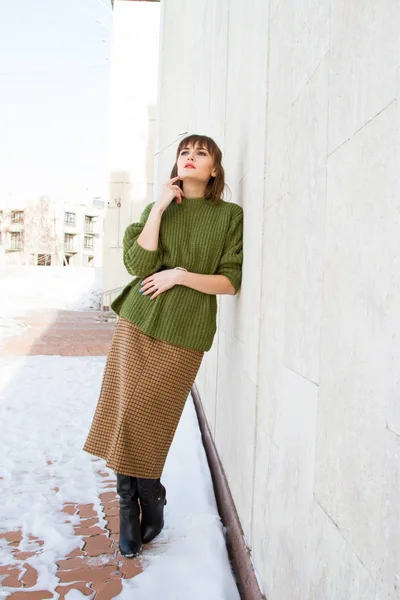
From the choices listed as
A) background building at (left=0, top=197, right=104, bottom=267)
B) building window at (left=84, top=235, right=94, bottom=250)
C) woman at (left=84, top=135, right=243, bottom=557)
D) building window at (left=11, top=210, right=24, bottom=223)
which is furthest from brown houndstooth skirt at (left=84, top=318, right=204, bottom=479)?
building window at (left=84, top=235, right=94, bottom=250)

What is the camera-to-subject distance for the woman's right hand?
1819 millimetres

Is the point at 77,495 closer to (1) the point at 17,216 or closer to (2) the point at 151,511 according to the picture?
(2) the point at 151,511

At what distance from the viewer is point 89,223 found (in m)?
50.5

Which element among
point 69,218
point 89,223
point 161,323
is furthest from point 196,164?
point 89,223

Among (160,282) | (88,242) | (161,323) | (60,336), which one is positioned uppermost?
(88,242)

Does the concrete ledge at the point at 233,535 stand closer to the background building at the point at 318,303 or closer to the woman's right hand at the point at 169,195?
the background building at the point at 318,303

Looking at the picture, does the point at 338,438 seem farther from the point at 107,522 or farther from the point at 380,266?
the point at 107,522

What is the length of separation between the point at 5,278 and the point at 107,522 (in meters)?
20.1

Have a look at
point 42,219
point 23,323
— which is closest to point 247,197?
point 23,323

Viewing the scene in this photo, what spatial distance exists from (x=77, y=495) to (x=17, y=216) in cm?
4822

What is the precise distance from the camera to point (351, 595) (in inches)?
30.5

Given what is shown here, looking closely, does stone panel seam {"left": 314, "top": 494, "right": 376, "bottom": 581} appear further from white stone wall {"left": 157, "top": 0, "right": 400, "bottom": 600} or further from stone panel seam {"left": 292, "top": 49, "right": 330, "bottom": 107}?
stone panel seam {"left": 292, "top": 49, "right": 330, "bottom": 107}

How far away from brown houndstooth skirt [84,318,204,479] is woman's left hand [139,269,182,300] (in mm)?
131

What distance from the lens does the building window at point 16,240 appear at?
1864 inches
